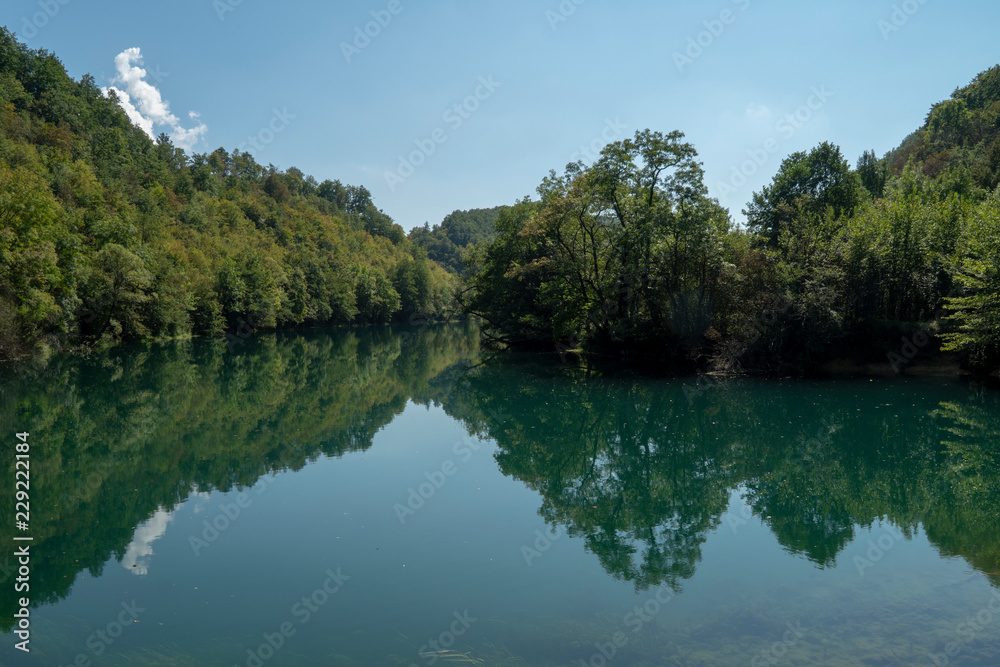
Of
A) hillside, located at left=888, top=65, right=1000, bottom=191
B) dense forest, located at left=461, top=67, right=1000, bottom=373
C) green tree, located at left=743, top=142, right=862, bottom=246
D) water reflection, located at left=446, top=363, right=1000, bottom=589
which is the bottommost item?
water reflection, located at left=446, top=363, right=1000, bottom=589

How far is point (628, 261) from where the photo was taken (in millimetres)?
35594

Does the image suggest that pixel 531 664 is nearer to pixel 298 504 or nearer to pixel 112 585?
pixel 112 585

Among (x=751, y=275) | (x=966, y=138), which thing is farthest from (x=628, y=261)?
(x=966, y=138)

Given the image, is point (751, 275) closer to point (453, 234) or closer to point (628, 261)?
point (628, 261)

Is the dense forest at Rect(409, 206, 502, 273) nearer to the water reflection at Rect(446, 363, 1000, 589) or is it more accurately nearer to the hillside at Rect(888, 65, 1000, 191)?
the hillside at Rect(888, 65, 1000, 191)

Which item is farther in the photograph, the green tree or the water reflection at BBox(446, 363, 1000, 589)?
the green tree

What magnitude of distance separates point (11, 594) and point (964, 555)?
15.4 metres

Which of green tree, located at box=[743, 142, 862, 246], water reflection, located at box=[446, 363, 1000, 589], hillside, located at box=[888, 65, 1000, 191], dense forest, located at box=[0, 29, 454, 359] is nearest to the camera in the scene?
water reflection, located at box=[446, 363, 1000, 589]

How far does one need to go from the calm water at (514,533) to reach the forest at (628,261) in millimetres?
7880

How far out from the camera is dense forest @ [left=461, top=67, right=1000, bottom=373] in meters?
30.0

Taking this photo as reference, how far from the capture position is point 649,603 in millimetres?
8344

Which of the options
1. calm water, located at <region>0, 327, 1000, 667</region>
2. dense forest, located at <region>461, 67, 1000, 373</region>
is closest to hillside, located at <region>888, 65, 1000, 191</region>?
dense forest, located at <region>461, 67, 1000, 373</region>

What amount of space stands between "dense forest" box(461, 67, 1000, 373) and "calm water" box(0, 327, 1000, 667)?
23.1ft

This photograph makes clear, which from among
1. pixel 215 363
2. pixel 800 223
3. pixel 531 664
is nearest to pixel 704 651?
pixel 531 664
